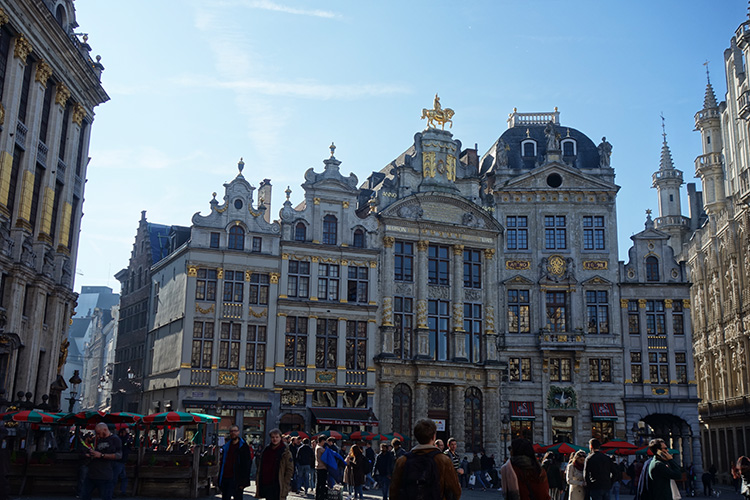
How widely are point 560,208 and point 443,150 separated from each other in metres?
7.50

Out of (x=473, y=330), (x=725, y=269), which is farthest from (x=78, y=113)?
(x=725, y=269)

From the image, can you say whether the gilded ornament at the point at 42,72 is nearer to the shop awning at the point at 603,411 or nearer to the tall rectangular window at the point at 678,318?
the shop awning at the point at 603,411

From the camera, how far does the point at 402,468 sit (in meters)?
7.77

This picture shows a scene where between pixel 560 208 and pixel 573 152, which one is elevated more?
pixel 573 152

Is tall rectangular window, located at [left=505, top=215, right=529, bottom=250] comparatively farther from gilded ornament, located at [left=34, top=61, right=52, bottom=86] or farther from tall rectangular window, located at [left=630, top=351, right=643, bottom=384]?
gilded ornament, located at [left=34, top=61, right=52, bottom=86]

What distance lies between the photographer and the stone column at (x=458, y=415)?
137 ft

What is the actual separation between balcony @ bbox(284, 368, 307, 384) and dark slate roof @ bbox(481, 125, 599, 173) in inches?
695

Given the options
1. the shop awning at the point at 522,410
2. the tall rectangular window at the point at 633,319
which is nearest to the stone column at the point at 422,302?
the shop awning at the point at 522,410

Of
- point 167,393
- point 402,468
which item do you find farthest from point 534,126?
point 402,468

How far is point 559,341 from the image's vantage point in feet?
145

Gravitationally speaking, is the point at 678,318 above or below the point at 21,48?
below

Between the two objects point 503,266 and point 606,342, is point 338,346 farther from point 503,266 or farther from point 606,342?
point 606,342

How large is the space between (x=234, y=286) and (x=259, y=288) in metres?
1.25

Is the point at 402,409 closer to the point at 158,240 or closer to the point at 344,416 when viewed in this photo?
the point at 344,416
